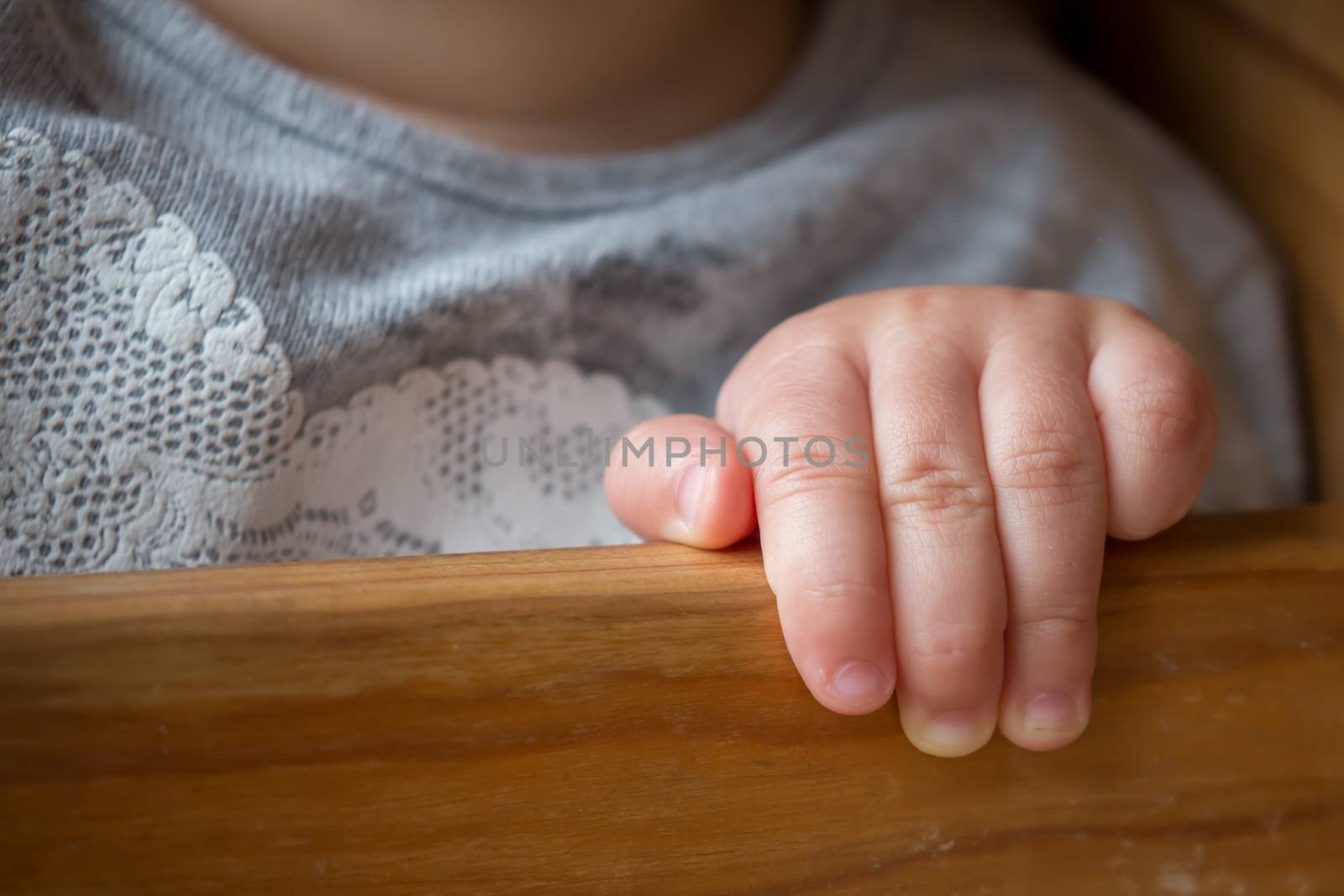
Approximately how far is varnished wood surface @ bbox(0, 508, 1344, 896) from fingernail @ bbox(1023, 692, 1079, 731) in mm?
20

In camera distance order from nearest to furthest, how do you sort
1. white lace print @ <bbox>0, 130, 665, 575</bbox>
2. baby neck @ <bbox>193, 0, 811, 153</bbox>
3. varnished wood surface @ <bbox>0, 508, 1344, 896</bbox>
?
varnished wood surface @ <bbox>0, 508, 1344, 896</bbox> < white lace print @ <bbox>0, 130, 665, 575</bbox> < baby neck @ <bbox>193, 0, 811, 153</bbox>

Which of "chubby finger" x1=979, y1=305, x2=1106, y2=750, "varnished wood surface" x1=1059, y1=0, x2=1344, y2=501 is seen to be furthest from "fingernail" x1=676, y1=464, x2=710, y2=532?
"varnished wood surface" x1=1059, y1=0, x2=1344, y2=501

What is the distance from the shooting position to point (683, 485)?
0.39 meters

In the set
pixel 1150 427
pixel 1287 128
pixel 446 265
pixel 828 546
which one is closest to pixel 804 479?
pixel 828 546

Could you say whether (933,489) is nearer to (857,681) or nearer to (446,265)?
(857,681)

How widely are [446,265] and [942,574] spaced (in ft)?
1.20

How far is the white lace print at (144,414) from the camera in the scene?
18.8 inches

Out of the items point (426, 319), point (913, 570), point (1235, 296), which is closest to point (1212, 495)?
point (1235, 296)

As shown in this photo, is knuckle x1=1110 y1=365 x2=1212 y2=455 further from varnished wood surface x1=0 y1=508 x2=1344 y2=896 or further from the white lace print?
the white lace print

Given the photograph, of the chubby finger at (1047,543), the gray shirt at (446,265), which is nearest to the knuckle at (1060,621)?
the chubby finger at (1047,543)

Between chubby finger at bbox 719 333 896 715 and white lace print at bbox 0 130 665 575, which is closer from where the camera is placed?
chubby finger at bbox 719 333 896 715

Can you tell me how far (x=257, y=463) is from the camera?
0.51 meters

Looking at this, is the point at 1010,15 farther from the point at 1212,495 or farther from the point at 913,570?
the point at 913,570

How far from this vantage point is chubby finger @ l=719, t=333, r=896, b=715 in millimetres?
332
